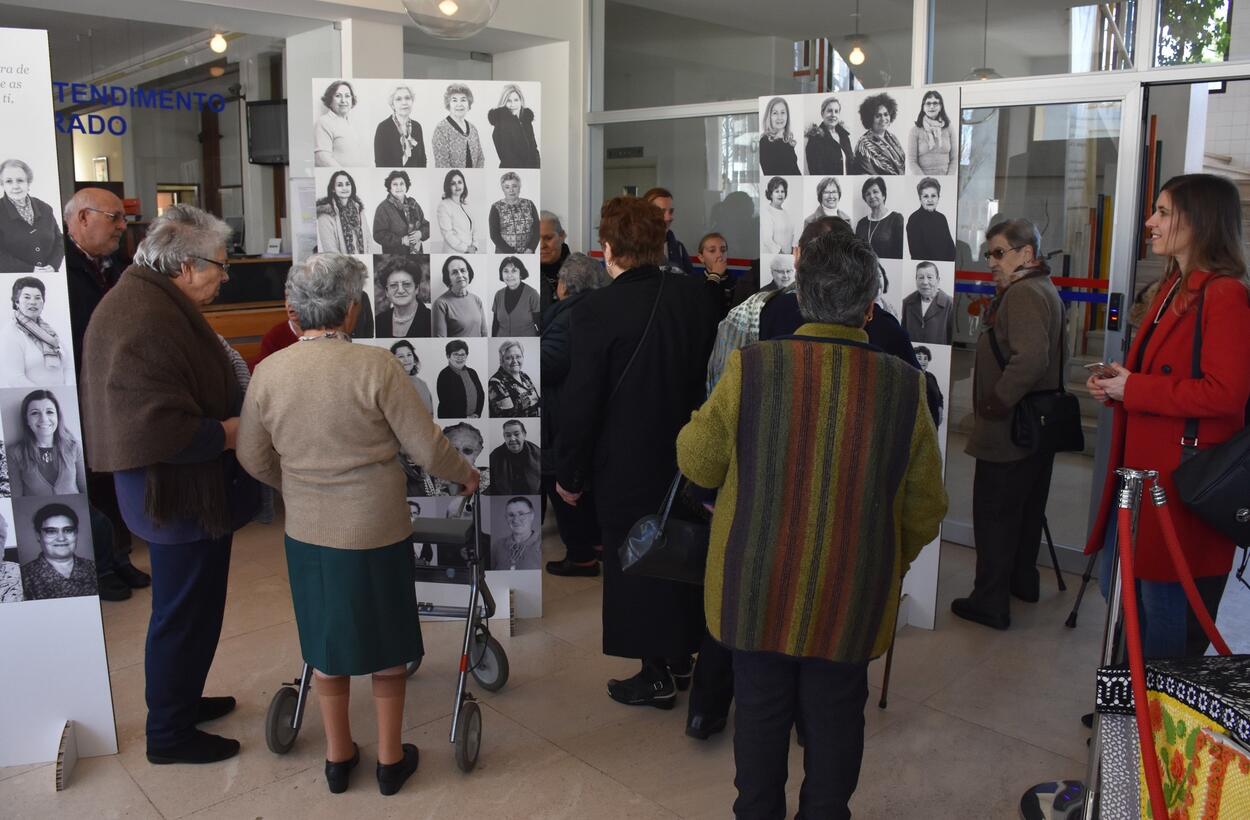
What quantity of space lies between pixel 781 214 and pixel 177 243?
2.48 meters

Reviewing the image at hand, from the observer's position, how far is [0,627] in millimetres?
3047

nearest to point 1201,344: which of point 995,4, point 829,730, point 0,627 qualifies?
point 829,730

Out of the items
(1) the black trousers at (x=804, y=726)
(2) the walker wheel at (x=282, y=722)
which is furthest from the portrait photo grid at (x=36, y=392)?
(1) the black trousers at (x=804, y=726)

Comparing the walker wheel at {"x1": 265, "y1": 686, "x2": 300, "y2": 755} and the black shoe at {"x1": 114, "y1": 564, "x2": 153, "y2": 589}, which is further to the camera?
the black shoe at {"x1": 114, "y1": 564, "x2": 153, "y2": 589}

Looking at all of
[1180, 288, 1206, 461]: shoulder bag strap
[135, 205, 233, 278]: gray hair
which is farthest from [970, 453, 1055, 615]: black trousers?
[135, 205, 233, 278]: gray hair

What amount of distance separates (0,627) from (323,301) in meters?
1.50

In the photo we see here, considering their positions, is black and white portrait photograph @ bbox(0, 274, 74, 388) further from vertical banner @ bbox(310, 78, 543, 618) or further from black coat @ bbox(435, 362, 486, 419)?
black coat @ bbox(435, 362, 486, 419)

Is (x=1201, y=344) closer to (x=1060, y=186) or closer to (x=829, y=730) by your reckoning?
(x=829, y=730)

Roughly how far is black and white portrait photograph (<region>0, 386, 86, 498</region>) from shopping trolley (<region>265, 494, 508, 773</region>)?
36.2 inches

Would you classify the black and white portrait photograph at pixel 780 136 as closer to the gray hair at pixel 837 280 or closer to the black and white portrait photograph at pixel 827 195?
the black and white portrait photograph at pixel 827 195

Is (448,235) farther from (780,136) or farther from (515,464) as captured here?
(780,136)

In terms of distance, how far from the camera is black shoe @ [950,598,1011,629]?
14.1 feet

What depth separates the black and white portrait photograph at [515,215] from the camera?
156 inches

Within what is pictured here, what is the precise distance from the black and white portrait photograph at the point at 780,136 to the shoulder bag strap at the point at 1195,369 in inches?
76.5
